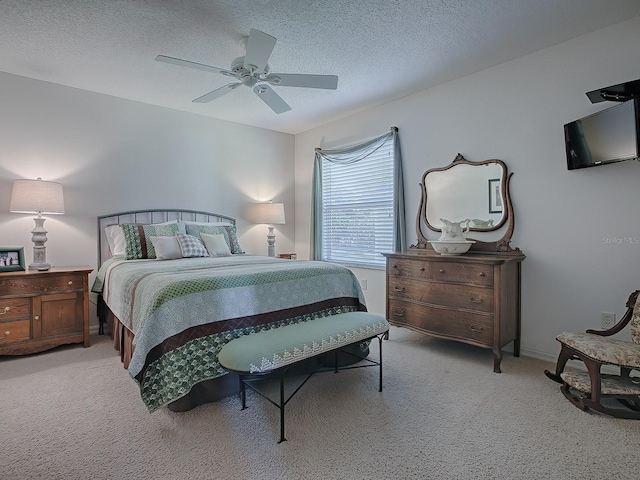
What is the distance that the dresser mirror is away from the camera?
3289mm

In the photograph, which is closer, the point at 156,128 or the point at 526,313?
the point at 526,313

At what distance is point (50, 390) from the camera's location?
2457 millimetres

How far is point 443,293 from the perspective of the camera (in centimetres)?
315

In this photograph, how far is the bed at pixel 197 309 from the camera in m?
2.05

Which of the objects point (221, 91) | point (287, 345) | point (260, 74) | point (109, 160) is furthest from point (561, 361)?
point (109, 160)

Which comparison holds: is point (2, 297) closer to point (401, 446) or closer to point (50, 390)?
point (50, 390)

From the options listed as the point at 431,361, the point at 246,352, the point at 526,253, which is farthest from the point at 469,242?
the point at 246,352

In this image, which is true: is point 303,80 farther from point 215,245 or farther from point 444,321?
point 444,321

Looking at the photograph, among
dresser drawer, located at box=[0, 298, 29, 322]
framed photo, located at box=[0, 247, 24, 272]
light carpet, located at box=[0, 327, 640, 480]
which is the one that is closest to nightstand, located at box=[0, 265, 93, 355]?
dresser drawer, located at box=[0, 298, 29, 322]

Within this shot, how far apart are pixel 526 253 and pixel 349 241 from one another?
90.8 inches

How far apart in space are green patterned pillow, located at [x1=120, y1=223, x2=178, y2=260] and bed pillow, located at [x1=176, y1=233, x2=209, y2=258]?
215 millimetres

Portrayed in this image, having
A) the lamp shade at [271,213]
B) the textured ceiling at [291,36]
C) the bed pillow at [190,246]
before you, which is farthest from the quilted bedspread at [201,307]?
the lamp shade at [271,213]

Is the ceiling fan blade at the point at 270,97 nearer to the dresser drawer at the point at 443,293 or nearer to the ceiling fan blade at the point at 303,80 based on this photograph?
the ceiling fan blade at the point at 303,80

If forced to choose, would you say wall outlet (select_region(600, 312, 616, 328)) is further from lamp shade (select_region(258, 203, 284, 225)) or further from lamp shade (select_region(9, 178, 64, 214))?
lamp shade (select_region(9, 178, 64, 214))
